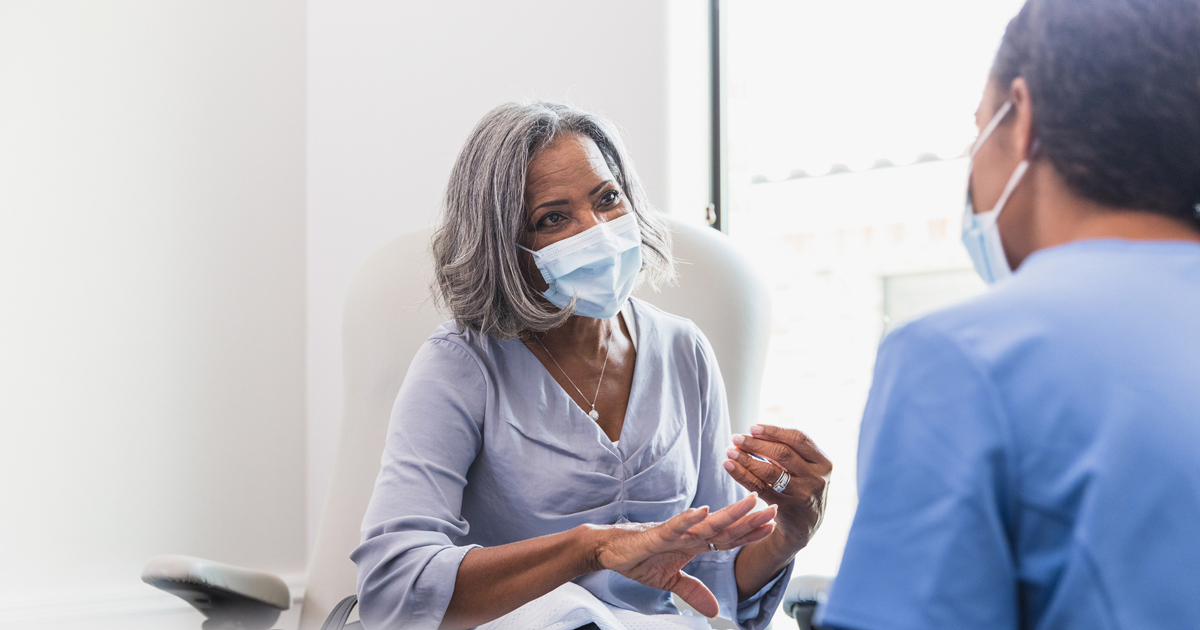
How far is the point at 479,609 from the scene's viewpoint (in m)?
1.09

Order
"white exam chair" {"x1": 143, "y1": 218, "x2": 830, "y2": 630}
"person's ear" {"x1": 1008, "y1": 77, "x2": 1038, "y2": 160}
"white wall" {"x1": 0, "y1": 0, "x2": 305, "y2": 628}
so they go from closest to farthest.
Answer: "person's ear" {"x1": 1008, "y1": 77, "x2": 1038, "y2": 160}, "white exam chair" {"x1": 143, "y1": 218, "x2": 830, "y2": 630}, "white wall" {"x1": 0, "y1": 0, "x2": 305, "y2": 628}

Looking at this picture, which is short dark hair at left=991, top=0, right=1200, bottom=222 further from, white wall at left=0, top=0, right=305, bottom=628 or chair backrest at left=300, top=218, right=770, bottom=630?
white wall at left=0, top=0, right=305, bottom=628

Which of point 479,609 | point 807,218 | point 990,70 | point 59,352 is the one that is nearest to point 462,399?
point 479,609

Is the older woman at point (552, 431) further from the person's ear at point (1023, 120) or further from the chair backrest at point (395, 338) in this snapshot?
the person's ear at point (1023, 120)

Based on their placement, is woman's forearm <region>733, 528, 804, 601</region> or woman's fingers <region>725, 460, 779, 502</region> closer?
woman's fingers <region>725, 460, 779, 502</region>

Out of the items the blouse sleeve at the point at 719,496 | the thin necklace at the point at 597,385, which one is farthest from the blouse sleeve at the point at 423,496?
the blouse sleeve at the point at 719,496

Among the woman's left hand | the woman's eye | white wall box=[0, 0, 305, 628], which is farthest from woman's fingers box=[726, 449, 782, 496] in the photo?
white wall box=[0, 0, 305, 628]

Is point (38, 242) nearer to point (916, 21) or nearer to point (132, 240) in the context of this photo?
point (132, 240)

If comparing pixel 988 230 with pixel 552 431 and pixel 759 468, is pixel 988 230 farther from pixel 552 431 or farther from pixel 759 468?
pixel 552 431

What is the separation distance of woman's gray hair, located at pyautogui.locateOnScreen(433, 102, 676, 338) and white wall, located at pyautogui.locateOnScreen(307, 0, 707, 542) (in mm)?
868

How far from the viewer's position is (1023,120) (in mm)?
617

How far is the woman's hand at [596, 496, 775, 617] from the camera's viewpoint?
38.1 inches

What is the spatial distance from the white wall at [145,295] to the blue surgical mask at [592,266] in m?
1.19

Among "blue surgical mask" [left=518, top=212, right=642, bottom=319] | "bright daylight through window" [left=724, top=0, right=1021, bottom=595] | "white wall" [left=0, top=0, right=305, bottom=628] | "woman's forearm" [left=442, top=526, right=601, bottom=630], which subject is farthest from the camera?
"bright daylight through window" [left=724, top=0, right=1021, bottom=595]
